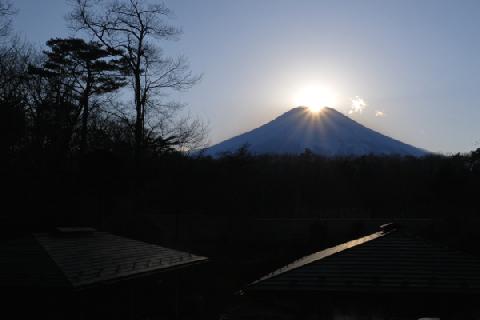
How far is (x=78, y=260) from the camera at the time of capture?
12414 millimetres

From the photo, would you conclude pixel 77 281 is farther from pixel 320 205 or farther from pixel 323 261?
pixel 320 205

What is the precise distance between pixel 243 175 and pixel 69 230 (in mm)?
20266

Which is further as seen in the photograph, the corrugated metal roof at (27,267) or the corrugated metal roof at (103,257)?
the corrugated metal roof at (103,257)

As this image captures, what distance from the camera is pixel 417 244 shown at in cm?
1062

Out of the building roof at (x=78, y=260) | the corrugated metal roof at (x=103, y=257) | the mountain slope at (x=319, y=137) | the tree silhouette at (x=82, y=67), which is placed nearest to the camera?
the building roof at (x=78, y=260)

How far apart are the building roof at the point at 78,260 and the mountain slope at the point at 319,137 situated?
9373 centimetres

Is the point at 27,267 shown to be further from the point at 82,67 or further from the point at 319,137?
the point at 319,137

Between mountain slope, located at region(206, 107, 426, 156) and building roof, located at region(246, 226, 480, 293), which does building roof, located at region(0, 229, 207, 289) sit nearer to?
building roof, located at region(246, 226, 480, 293)

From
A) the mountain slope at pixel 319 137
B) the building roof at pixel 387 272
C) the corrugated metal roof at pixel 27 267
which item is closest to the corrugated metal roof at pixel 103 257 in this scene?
the corrugated metal roof at pixel 27 267

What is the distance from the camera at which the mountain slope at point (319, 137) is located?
11788 centimetres

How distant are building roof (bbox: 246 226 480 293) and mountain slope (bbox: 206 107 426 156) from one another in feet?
322

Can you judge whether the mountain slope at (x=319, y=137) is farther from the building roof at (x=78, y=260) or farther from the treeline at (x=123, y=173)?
the building roof at (x=78, y=260)

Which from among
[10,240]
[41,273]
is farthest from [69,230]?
[41,273]

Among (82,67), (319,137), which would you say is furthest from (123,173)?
(319,137)
